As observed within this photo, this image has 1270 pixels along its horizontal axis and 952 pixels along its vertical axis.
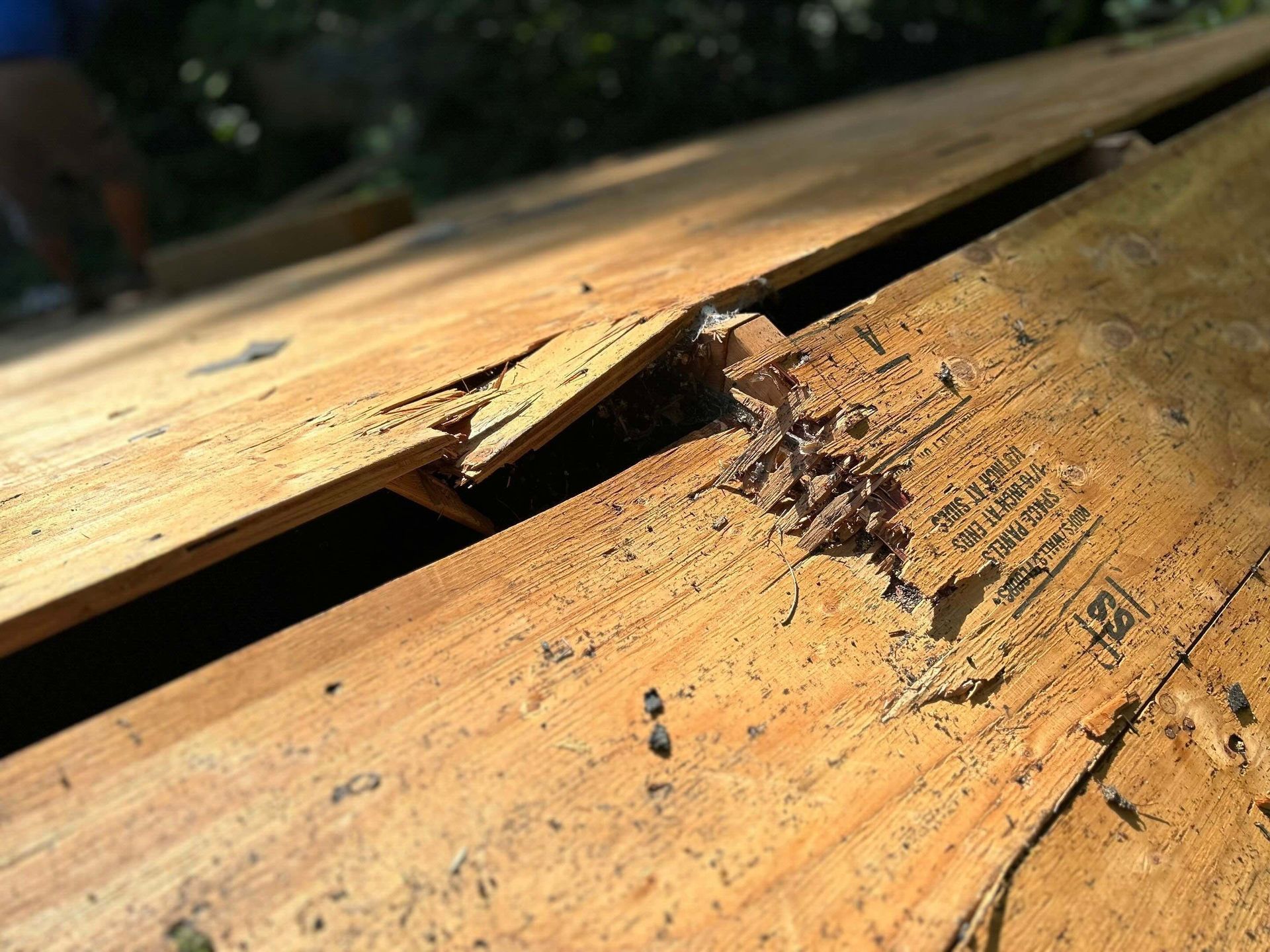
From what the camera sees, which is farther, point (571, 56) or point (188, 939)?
point (571, 56)

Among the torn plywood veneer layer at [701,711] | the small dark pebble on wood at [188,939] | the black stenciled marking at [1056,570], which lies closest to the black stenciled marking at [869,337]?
the torn plywood veneer layer at [701,711]

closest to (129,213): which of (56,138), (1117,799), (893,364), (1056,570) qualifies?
(56,138)

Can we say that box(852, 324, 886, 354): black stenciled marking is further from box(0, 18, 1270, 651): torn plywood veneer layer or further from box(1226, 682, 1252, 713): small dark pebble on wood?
box(1226, 682, 1252, 713): small dark pebble on wood

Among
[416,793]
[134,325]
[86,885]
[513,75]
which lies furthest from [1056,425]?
[513,75]

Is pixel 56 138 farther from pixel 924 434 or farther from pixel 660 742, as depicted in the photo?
pixel 660 742

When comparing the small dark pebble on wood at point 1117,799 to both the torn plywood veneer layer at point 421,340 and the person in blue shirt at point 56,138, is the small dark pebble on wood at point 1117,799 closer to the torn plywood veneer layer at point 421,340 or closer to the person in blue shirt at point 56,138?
the torn plywood veneer layer at point 421,340

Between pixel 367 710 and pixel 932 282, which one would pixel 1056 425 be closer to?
pixel 932 282
